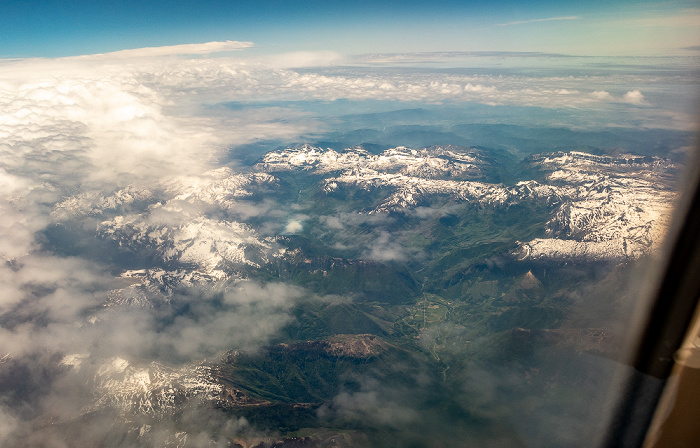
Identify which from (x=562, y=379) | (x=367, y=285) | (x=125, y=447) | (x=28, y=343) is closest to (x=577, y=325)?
(x=562, y=379)

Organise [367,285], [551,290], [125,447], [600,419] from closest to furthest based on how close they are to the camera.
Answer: [600,419], [125,447], [551,290], [367,285]

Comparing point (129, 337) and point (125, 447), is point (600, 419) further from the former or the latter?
point (129, 337)

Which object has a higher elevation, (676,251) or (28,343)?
(676,251)

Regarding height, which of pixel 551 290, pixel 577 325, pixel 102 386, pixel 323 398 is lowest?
pixel 323 398

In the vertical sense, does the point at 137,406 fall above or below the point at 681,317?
below

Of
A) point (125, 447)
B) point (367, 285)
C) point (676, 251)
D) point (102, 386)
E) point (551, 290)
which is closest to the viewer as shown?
point (676, 251)

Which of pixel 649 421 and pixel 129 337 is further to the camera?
pixel 129 337

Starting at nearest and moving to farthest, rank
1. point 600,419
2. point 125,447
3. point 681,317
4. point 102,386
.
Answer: point 681,317 → point 600,419 → point 125,447 → point 102,386

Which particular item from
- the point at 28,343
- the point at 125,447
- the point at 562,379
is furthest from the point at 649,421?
the point at 28,343

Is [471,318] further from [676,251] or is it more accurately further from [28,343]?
[28,343]
